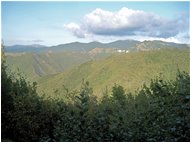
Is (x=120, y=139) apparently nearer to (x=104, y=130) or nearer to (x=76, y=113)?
(x=104, y=130)

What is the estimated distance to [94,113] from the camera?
17.6ft

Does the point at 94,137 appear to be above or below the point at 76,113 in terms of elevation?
below

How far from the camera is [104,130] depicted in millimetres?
5215

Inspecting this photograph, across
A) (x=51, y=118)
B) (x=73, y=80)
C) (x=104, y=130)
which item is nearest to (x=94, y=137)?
(x=104, y=130)

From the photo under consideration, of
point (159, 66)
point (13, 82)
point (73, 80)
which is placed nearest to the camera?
point (13, 82)

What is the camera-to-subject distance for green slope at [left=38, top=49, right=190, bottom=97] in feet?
454

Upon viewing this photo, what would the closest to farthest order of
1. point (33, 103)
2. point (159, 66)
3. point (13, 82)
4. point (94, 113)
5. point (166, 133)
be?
1. point (166, 133)
2. point (94, 113)
3. point (33, 103)
4. point (13, 82)
5. point (159, 66)

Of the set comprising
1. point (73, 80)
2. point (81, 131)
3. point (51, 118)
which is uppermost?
point (81, 131)

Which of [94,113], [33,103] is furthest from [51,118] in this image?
[94,113]

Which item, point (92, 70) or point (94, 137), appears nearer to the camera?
point (94, 137)

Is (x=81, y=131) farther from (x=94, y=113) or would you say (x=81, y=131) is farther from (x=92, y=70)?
(x=92, y=70)

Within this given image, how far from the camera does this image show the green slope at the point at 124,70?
13830 cm

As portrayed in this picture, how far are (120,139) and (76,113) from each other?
30.7 inches

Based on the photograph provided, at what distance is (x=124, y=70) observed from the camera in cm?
14725
